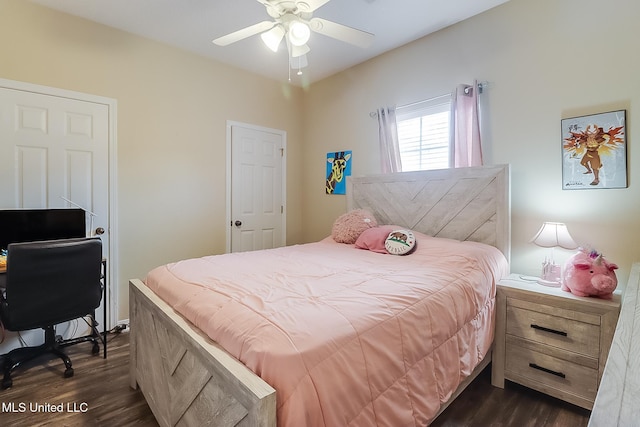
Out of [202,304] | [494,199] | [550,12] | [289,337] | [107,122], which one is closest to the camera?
[289,337]

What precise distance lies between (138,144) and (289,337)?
279 cm

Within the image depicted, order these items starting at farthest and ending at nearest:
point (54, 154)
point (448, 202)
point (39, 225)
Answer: point (448, 202) → point (54, 154) → point (39, 225)

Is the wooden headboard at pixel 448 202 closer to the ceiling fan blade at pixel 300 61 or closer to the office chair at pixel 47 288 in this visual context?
the ceiling fan blade at pixel 300 61

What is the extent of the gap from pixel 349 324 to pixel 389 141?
96.1 inches

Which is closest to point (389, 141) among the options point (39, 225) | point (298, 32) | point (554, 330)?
point (298, 32)

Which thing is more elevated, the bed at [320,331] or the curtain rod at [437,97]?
the curtain rod at [437,97]

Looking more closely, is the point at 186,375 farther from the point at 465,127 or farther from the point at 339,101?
the point at 339,101

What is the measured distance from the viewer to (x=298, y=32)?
1.89 metres

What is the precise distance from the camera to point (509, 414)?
178cm

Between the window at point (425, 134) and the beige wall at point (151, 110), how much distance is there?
1.79 m

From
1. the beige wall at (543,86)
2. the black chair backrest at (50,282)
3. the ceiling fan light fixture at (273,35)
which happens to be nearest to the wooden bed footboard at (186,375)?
the black chair backrest at (50,282)

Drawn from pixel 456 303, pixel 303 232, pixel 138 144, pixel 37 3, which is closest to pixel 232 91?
pixel 138 144

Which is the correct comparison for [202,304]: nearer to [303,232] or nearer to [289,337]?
[289,337]

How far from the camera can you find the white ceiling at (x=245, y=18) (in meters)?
2.47
